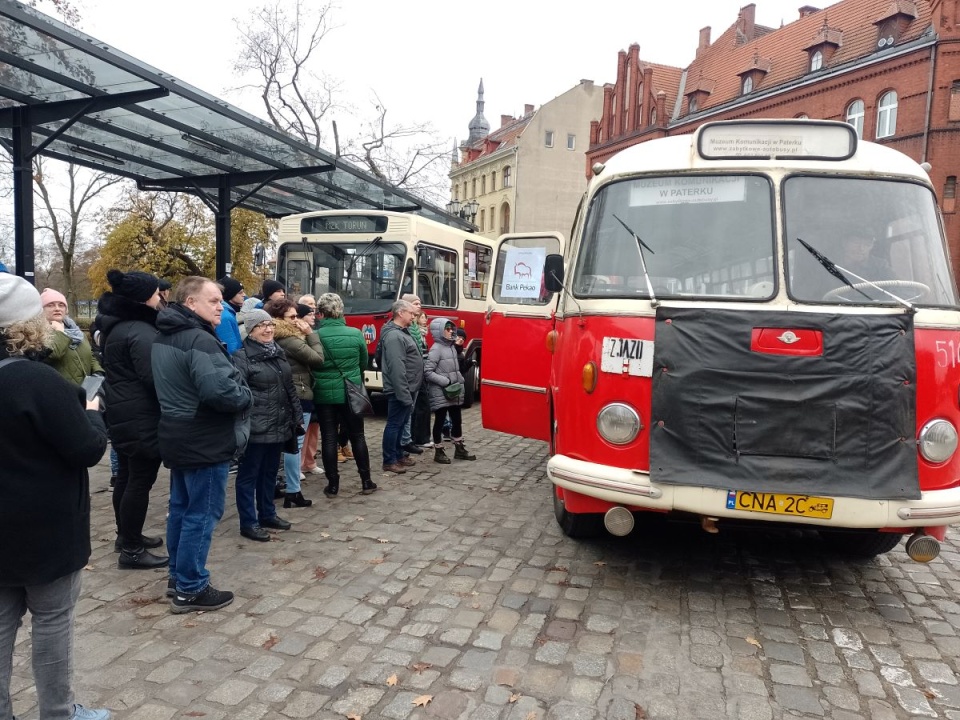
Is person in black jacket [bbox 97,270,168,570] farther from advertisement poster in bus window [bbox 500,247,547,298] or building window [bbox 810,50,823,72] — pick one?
building window [bbox 810,50,823,72]

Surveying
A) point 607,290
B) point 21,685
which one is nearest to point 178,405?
point 21,685

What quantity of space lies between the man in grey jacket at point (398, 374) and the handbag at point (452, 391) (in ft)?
1.28

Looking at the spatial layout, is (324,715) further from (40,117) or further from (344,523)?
(40,117)

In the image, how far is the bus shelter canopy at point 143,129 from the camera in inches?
300

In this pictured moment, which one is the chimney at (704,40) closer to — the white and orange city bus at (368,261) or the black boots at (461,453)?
the white and orange city bus at (368,261)

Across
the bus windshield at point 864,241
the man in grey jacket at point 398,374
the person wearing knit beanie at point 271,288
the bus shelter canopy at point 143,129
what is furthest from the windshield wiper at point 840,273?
the bus shelter canopy at point 143,129

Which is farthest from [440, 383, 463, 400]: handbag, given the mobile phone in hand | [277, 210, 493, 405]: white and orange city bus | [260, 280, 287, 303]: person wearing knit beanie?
the mobile phone in hand

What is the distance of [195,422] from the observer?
4020 millimetres

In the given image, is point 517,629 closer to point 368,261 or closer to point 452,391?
point 452,391

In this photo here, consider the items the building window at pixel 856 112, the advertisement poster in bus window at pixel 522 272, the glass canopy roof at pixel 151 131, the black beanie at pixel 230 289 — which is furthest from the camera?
the building window at pixel 856 112

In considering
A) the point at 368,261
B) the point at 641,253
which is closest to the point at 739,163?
the point at 641,253

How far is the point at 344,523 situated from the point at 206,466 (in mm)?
1953

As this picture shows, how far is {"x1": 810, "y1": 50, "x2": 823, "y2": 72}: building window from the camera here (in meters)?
35.8

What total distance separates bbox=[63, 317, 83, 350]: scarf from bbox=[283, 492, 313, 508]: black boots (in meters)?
2.09
